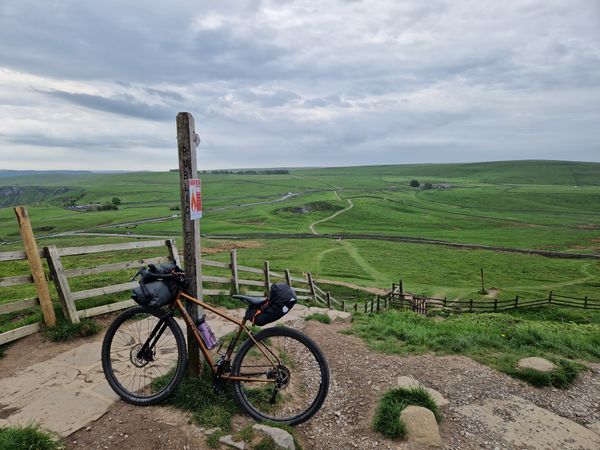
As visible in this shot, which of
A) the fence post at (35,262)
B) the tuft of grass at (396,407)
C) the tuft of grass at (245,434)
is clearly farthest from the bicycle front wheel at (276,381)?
the fence post at (35,262)

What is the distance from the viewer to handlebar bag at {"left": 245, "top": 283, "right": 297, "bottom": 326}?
15.7 ft

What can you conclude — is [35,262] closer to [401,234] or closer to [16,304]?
[16,304]

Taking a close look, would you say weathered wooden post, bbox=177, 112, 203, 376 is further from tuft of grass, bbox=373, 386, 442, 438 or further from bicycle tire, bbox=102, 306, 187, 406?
tuft of grass, bbox=373, 386, 442, 438

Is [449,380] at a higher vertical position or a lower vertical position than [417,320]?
higher

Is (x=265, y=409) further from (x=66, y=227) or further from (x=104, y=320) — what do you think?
(x=66, y=227)

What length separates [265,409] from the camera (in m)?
5.02

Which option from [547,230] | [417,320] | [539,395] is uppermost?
[539,395]

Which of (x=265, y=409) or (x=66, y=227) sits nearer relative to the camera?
(x=265, y=409)

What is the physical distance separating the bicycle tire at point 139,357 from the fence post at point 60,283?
2949 millimetres

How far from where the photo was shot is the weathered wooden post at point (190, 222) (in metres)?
5.22

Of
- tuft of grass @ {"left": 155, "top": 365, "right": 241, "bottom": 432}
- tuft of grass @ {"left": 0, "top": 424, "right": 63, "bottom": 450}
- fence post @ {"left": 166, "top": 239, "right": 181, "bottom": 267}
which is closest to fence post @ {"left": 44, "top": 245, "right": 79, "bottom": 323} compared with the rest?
fence post @ {"left": 166, "top": 239, "right": 181, "bottom": 267}

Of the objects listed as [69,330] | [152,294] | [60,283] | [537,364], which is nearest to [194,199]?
[152,294]

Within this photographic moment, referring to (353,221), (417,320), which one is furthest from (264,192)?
(417,320)

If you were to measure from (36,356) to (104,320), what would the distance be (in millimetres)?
1675
